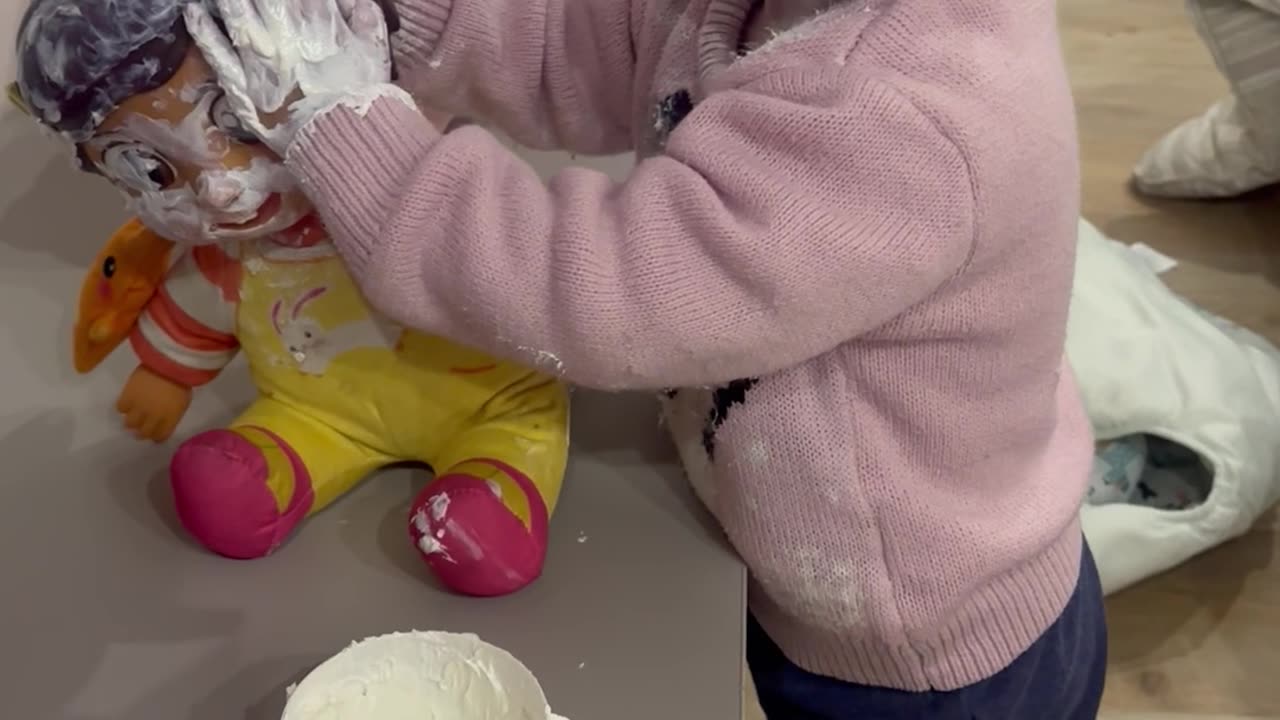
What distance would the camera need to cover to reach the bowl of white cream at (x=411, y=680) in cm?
52

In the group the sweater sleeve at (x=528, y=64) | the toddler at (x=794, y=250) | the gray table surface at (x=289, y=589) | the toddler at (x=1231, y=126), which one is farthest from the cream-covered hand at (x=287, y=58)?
the toddler at (x=1231, y=126)

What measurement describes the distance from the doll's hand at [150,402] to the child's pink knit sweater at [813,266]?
0.62ft

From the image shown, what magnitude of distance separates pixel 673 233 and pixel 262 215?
0.18 meters

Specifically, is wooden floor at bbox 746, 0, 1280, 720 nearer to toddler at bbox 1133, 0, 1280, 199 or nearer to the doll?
toddler at bbox 1133, 0, 1280, 199

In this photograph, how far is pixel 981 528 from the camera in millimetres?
638

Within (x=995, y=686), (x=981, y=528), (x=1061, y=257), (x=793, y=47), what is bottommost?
(x=995, y=686)

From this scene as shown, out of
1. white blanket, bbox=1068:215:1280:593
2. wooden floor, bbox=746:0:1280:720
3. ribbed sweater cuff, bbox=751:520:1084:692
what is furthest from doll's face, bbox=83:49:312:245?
white blanket, bbox=1068:215:1280:593

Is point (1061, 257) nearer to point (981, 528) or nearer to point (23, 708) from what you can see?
point (981, 528)

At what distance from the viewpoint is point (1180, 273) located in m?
1.47

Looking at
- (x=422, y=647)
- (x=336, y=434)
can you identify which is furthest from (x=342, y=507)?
(x=422, y=647)

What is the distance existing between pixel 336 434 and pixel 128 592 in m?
0.12

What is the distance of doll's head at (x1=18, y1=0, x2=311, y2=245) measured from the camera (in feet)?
1.66

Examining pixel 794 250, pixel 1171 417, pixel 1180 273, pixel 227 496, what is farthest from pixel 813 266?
pixel 1180 273

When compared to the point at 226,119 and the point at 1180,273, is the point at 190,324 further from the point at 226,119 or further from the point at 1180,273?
the point at 1180,273
